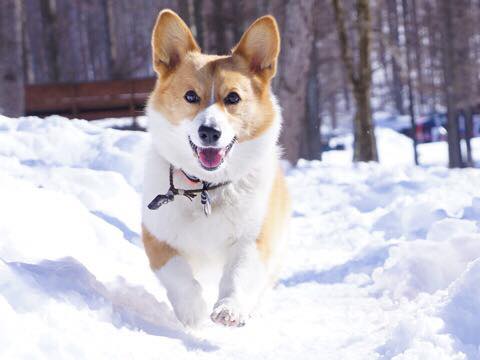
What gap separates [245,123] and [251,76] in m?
0.38

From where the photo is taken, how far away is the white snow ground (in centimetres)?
250

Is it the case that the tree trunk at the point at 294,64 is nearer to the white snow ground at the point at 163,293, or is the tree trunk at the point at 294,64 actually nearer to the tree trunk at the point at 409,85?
the white snow ground at the point at 163,293

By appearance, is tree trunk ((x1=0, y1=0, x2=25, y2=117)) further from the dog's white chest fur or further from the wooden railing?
the dog's white chest fur

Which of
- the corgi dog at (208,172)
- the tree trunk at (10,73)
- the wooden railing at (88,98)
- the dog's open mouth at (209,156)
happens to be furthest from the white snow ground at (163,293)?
the wooden railing at (88,98)

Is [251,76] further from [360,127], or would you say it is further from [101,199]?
[360,127]

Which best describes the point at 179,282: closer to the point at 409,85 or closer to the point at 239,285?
the point at 239,285

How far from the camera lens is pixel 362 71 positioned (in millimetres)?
12398

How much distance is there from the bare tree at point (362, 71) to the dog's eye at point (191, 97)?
31.1 ft

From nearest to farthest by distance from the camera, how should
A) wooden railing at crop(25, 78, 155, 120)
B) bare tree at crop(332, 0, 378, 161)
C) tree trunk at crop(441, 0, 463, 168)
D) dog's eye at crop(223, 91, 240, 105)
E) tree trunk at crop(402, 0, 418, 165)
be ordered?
dog's eye at crop(223, 91, 240, 105) < bare tree at crop(332, 0, 378, 161) < wooden railing at crop(25, 78, 155, 120) < tree trunk at crop(441, 0, 463, 168) < tree trunk at crop(402, 0, 418, 165)

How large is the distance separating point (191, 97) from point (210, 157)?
355mm

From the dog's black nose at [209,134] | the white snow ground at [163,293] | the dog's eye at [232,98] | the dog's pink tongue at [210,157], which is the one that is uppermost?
the dog's eye at [232,98]

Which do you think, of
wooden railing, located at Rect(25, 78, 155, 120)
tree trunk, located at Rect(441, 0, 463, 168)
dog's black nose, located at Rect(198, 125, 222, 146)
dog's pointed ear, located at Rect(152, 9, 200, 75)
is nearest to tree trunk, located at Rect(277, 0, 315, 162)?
wooden railing, located at Rect(25, 78, 155, 120)

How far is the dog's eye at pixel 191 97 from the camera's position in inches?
132

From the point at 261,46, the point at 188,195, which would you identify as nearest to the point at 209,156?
the point at 188,195
